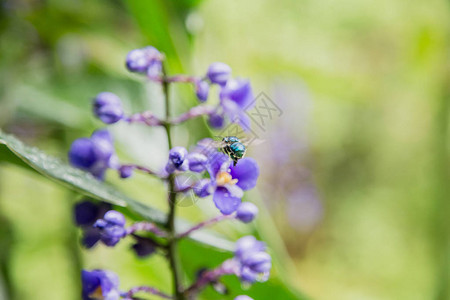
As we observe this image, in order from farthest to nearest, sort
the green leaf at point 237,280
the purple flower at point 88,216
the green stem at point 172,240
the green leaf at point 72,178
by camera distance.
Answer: the green leaf at point 237,280 → the purple flower at point 88,216 → the green stem at point 172,240 → the green leaf at point 72,178

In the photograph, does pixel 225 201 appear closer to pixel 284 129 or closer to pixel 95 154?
pixel 95 154

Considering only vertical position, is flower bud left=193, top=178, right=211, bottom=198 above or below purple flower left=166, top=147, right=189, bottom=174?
below

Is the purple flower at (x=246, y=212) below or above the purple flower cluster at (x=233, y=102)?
below

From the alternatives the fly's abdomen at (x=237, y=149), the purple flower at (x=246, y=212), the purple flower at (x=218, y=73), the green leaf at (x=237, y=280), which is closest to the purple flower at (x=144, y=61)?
the purple flower at (x=218, y=73)

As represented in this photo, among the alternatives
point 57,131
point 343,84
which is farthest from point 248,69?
point 57,131

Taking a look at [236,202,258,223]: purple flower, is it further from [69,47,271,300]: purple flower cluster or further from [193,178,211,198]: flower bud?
[193,178,211,198]: flower bud

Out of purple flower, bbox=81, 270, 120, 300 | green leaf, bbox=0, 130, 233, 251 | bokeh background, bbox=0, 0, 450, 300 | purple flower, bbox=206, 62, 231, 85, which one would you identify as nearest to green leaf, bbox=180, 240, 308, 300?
bokeh background, bbox=0, 0, 450, 300

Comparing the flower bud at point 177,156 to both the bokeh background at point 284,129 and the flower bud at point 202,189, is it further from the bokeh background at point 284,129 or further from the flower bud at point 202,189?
the bokeh background at point 284,129
